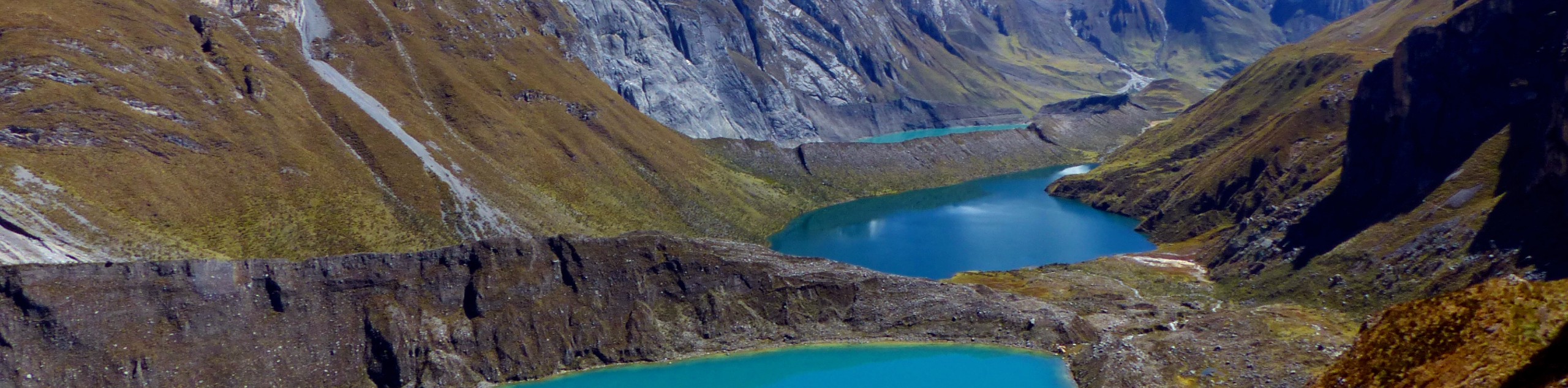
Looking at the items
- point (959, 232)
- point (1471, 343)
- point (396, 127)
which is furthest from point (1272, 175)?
point (1471, 343)

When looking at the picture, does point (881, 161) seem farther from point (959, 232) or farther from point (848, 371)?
point (848, 371)

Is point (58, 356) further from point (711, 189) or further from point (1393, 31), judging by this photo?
point (1393, 31)

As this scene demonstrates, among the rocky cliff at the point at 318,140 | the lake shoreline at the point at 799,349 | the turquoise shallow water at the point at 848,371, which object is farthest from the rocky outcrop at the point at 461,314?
the rocky cliff at the point at 318,140

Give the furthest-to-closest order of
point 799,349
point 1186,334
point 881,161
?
point 881,161
point 799,349
point 1186,334

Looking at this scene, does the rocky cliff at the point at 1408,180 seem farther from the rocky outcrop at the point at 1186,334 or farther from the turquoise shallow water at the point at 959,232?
the turquoise shallow water at the point at 959,232

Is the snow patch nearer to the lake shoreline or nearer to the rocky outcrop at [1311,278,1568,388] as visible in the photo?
the lake shoreline

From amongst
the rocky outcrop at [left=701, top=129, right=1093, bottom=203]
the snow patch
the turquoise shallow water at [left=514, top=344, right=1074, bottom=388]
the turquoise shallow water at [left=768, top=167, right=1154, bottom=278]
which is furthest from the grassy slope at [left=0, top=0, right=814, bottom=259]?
the turquoise shallow water at [left=514, top=344, right=1074, bottom=388]

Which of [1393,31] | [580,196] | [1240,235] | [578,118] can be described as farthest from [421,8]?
[1393,31]
